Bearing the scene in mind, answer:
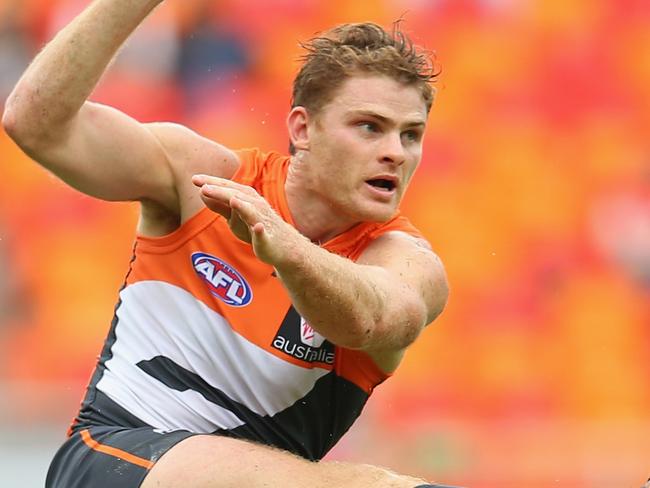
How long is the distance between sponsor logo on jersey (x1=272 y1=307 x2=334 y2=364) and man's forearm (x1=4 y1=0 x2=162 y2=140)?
0.90m

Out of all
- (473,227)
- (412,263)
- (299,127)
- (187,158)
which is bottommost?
(412,263)

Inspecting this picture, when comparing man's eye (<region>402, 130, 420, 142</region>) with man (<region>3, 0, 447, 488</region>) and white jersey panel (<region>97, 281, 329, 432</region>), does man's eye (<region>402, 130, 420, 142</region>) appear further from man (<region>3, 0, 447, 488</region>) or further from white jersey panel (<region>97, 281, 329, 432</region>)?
white jersey panel (<region>97, 281, 329, 432</region>)

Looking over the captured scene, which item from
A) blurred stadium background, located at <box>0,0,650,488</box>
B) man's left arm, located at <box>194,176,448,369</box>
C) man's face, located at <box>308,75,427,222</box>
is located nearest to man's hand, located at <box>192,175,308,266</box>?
man's left arm, located at <box>194,176,448,369</box>

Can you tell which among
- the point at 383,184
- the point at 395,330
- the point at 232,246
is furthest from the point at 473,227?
the point at 395,330

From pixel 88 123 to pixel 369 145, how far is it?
84 cm

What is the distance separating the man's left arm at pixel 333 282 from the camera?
3.39 metres

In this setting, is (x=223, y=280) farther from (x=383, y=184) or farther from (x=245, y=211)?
(x=245, y=211)

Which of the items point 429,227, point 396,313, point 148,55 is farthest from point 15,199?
point 396,313

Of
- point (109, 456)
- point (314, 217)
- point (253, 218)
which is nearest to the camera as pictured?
point (253, 218)

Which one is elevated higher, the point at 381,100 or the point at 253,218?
the point at 381,100

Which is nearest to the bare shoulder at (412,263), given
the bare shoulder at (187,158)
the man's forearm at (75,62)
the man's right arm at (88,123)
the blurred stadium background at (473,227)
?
the bare shoulder at (187,158)

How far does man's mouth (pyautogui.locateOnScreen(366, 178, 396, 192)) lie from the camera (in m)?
4.20

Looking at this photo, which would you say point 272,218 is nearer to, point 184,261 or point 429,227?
point 184,261

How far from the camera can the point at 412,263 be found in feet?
13.5
